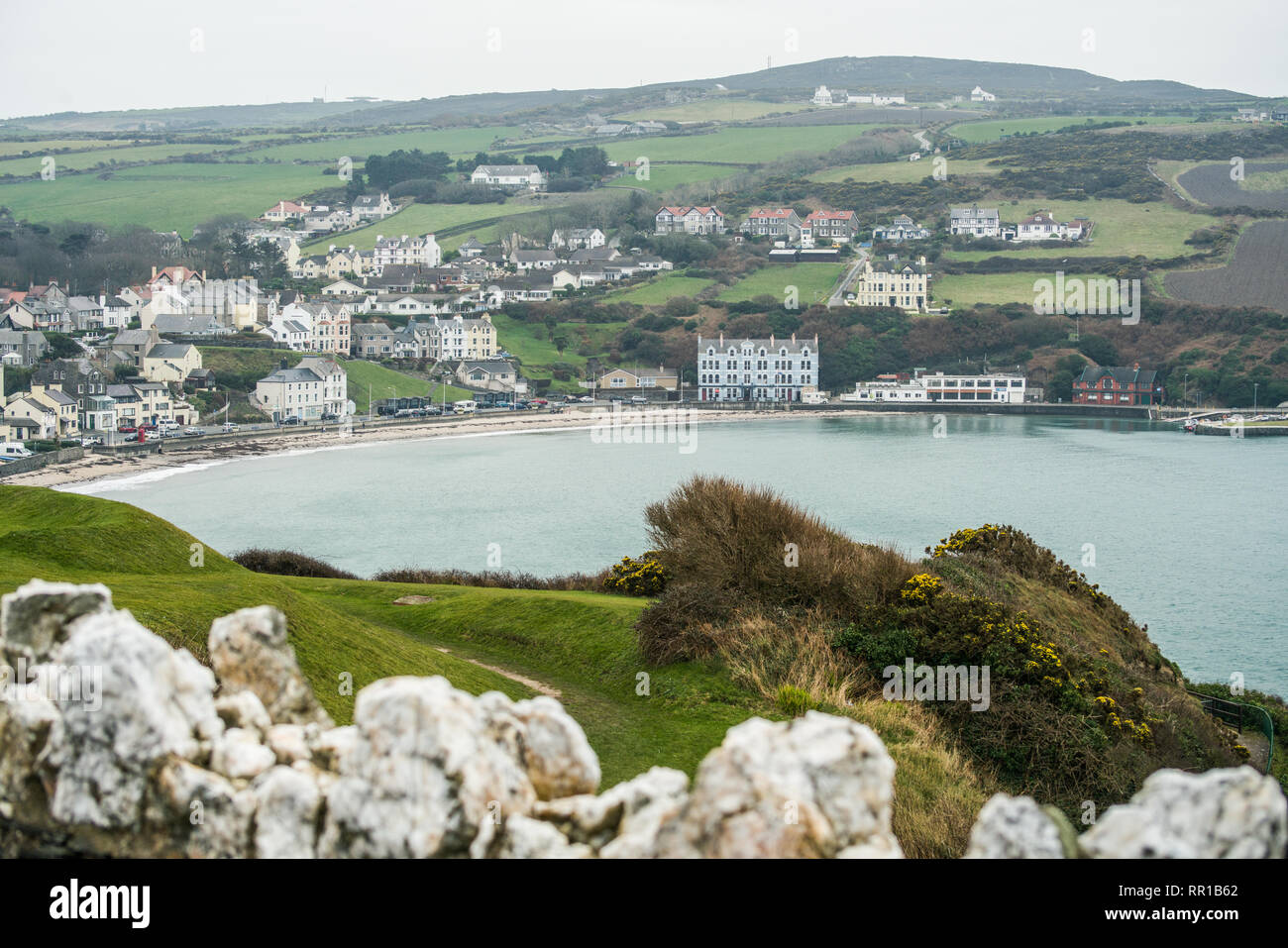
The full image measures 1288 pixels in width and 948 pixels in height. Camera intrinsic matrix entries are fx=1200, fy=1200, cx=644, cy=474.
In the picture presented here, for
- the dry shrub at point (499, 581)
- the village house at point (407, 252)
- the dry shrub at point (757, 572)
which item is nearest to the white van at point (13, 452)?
the dry shrub at point (499, 581)

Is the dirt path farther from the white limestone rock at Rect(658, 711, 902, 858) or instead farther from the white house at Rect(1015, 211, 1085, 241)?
the white house at Rect(1015, 211, 1085, 241)

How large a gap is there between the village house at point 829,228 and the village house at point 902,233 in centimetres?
308

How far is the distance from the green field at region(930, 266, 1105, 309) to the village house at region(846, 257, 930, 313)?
1687mm

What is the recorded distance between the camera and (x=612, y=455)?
71.4m

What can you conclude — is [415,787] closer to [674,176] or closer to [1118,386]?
[1118,386]

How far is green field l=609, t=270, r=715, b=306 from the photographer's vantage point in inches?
4688

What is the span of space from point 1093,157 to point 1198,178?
575 inches

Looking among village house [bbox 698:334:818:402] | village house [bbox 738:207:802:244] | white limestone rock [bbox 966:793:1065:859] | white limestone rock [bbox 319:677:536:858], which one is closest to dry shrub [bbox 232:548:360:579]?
white limestone rock [bbox 319:677:536:858]

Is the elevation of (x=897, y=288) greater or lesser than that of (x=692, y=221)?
lesser

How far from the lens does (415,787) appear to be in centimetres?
322

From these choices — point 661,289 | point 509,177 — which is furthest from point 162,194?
point 661,289

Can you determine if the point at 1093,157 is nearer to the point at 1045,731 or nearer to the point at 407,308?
the point at 407,308

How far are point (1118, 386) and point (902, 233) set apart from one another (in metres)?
45.7
